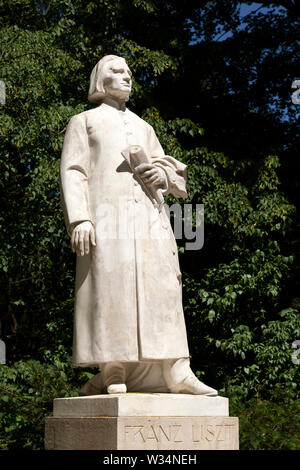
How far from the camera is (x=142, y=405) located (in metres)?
5.25

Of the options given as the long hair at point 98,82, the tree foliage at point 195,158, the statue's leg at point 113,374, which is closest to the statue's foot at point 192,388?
the statue's leg at point 113,374

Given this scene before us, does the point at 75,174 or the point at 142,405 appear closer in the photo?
the point at 142,405

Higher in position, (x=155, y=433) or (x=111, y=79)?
(x=111, y=79)

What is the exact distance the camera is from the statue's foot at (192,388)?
5.62 m

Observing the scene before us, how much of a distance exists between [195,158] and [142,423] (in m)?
7.62

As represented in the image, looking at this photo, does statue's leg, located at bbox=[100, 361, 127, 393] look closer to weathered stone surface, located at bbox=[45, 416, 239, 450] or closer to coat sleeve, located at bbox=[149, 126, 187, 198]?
weathered stone surface, located at bbox=[45, 416, 239, 450]

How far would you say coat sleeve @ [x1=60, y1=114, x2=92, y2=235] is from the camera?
5785 millimetres

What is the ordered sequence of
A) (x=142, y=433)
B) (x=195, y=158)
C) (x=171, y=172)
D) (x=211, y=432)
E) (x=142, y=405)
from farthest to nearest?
1. (x=195, y=158)
2. (x=171, y=172)
3. (x=211, y=432)
4. (x=142, y=405)
5. (x=142, y=433)

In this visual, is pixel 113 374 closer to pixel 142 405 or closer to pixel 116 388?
pixel 116 388

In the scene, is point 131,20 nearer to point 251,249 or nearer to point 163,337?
point 251,249

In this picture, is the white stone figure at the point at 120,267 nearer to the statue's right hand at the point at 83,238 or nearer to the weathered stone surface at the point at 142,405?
the statue's right hand at the point at 83,238

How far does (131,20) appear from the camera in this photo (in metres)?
13.4

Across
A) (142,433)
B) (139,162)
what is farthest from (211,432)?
(139,162)

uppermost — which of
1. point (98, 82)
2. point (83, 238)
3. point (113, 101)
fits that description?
point (98, 82)
